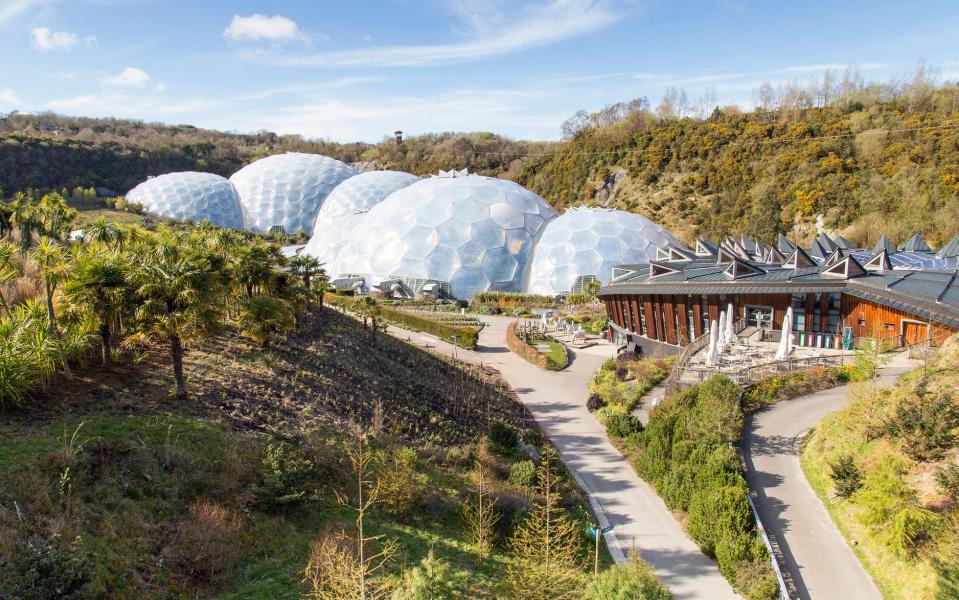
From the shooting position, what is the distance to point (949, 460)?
12227 millimetres

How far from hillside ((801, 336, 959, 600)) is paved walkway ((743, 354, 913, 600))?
32 centimetres

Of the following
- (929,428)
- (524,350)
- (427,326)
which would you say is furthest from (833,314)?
(427,326)

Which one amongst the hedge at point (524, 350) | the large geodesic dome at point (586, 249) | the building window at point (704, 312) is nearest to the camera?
the building window at point (704, 312)

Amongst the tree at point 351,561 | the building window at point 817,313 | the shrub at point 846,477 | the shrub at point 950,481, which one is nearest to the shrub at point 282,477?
the tree at point 351,561

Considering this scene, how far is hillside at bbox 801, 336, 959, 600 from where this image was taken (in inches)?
407

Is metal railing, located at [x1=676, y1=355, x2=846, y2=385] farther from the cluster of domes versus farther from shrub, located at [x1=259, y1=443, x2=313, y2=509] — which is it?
the cluster of domes

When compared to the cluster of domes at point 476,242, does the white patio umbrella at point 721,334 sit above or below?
below

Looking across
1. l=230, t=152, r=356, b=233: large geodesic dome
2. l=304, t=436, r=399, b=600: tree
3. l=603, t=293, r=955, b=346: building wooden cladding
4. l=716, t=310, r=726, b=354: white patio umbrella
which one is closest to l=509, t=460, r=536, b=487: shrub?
l=304, t=436, r=399, b=600: tree

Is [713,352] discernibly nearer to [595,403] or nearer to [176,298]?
[595,403]

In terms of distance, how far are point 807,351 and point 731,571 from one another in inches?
631

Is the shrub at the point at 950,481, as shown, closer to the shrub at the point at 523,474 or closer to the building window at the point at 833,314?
the shrub at the point at 523,474

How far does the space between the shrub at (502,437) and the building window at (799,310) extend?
1667 centimetres

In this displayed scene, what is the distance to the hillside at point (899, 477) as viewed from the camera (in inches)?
407

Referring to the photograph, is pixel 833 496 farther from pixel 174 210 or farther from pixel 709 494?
pixel 174 210
